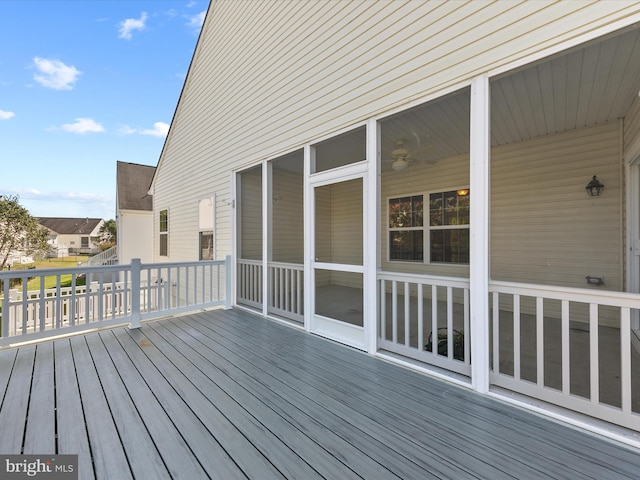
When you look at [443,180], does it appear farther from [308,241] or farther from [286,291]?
[286,291]

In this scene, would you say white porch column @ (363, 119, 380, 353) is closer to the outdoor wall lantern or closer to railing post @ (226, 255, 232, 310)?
railing post @ (226, 255, 232, 310)

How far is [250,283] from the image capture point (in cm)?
514

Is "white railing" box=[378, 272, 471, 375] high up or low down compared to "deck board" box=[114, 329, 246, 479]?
up

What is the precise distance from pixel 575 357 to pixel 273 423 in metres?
3.25

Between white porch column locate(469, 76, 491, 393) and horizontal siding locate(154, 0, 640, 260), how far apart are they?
29 cm

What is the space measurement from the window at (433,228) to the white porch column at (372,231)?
3172mm

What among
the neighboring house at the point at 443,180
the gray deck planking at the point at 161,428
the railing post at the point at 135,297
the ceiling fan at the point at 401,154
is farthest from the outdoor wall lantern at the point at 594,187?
the railing post at the point at 135,297

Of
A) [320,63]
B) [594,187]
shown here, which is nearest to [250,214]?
[320,63]

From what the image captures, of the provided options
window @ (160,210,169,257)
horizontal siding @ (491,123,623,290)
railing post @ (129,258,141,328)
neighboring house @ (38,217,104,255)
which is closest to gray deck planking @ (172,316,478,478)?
railing post @ (129,258,141,328)

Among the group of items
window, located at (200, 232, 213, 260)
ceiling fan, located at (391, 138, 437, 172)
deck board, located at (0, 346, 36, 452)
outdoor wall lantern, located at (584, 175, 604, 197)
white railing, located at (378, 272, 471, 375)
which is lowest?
deck board, located at (0, 346, 36, 452)

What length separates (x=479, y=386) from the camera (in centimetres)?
226

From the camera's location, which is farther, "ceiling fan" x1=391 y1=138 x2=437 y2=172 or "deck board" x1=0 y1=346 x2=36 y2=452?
"ceiling fan" x1=391 y1=138 x2=437 y2=172

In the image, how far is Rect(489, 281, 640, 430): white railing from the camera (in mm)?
1764

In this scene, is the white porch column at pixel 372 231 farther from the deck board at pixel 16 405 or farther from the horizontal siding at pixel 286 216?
the deck board at pixel 16 405
